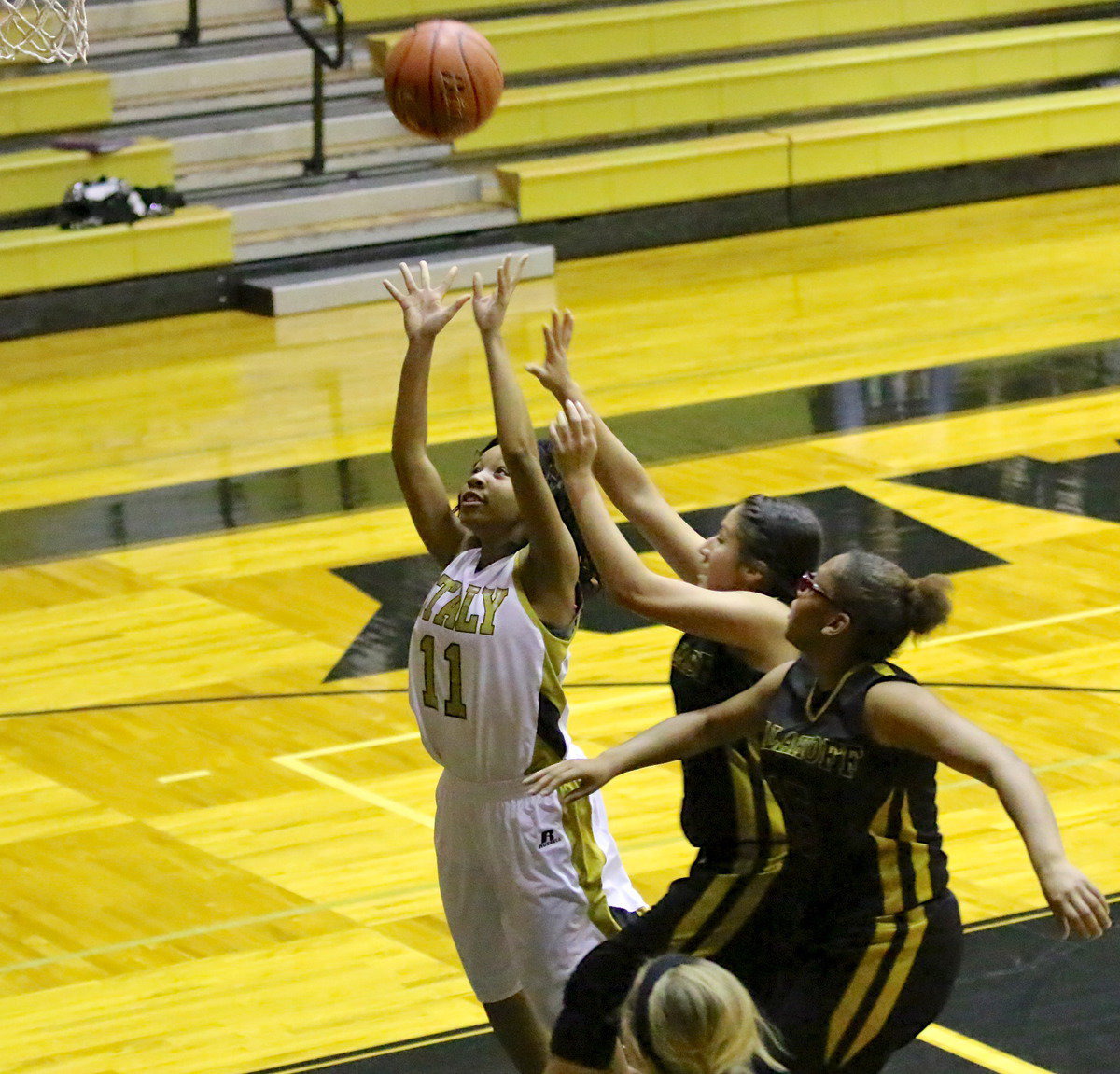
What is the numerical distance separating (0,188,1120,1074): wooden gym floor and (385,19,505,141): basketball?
5.18ft

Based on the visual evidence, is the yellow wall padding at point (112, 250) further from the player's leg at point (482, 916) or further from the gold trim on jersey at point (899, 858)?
the gold trim on jersey at point (899, 858)

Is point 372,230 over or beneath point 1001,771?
beneath

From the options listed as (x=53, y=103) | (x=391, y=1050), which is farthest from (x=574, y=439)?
(x=53, y=103)

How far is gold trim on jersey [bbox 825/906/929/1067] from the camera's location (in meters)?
3.08

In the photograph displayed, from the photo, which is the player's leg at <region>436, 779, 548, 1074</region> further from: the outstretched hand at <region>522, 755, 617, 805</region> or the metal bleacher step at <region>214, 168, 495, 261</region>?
the metal bleacher step at <region>214, 168, 495, 261</region>

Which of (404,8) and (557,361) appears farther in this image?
(404,8)

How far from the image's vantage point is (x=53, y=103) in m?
12.6

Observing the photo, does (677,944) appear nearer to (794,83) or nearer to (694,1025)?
(694,1025)

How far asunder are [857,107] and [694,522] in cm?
760

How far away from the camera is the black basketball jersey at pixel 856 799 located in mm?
3082

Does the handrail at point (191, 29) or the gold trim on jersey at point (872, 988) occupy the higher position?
the handrail at point (191, 29)

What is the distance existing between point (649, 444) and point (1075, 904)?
6.27m

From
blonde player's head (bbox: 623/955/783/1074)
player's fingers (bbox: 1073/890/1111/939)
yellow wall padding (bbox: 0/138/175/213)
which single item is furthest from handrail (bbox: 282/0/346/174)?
player's fingers (bbox: 1073/890/1111/939)

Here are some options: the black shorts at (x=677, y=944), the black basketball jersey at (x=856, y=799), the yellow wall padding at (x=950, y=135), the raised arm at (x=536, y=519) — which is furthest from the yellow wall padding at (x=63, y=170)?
the black basketball jersey at (x=856, y=799)
